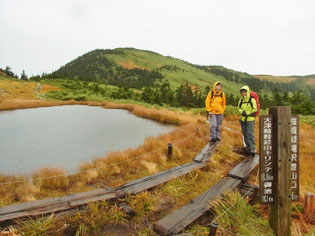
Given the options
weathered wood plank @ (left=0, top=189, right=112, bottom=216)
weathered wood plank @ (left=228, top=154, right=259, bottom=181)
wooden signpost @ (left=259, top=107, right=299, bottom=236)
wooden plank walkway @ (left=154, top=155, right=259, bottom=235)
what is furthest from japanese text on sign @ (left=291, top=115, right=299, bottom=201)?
weathered wood plank @ (left=0, top=189, right=112, bottom=216)

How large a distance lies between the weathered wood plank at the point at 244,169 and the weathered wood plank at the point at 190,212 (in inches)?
13.7

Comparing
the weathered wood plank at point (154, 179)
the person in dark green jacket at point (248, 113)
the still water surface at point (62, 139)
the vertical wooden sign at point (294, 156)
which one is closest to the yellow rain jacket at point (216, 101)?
the person in dark green jacket at point (248, 113)

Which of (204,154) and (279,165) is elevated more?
(279,165)

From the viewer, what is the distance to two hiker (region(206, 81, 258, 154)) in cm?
587

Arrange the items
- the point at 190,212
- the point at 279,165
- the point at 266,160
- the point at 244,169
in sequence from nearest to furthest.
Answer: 1. the point at 279,165
2. the point at 266,160
3. the point at 190,212
4. the point at 244,169

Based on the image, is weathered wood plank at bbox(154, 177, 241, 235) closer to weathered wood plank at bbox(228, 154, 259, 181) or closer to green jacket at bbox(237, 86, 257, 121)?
weathered wood plank at bbox(228, 154, 259, 181)

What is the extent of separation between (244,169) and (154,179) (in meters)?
2.32

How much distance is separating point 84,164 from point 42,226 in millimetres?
3309

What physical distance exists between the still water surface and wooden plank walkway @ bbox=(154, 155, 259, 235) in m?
4.66

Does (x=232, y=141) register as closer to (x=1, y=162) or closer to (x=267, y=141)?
(x=267, y=141)

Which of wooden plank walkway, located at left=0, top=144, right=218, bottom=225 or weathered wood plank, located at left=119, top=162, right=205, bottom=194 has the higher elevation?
wooden plank walkway, located at left=0, top=144, right=218, bottom=225

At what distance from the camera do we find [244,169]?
5078 millimetres

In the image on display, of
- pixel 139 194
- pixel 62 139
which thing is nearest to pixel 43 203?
pixel 139 194

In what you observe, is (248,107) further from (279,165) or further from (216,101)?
(279,165)
